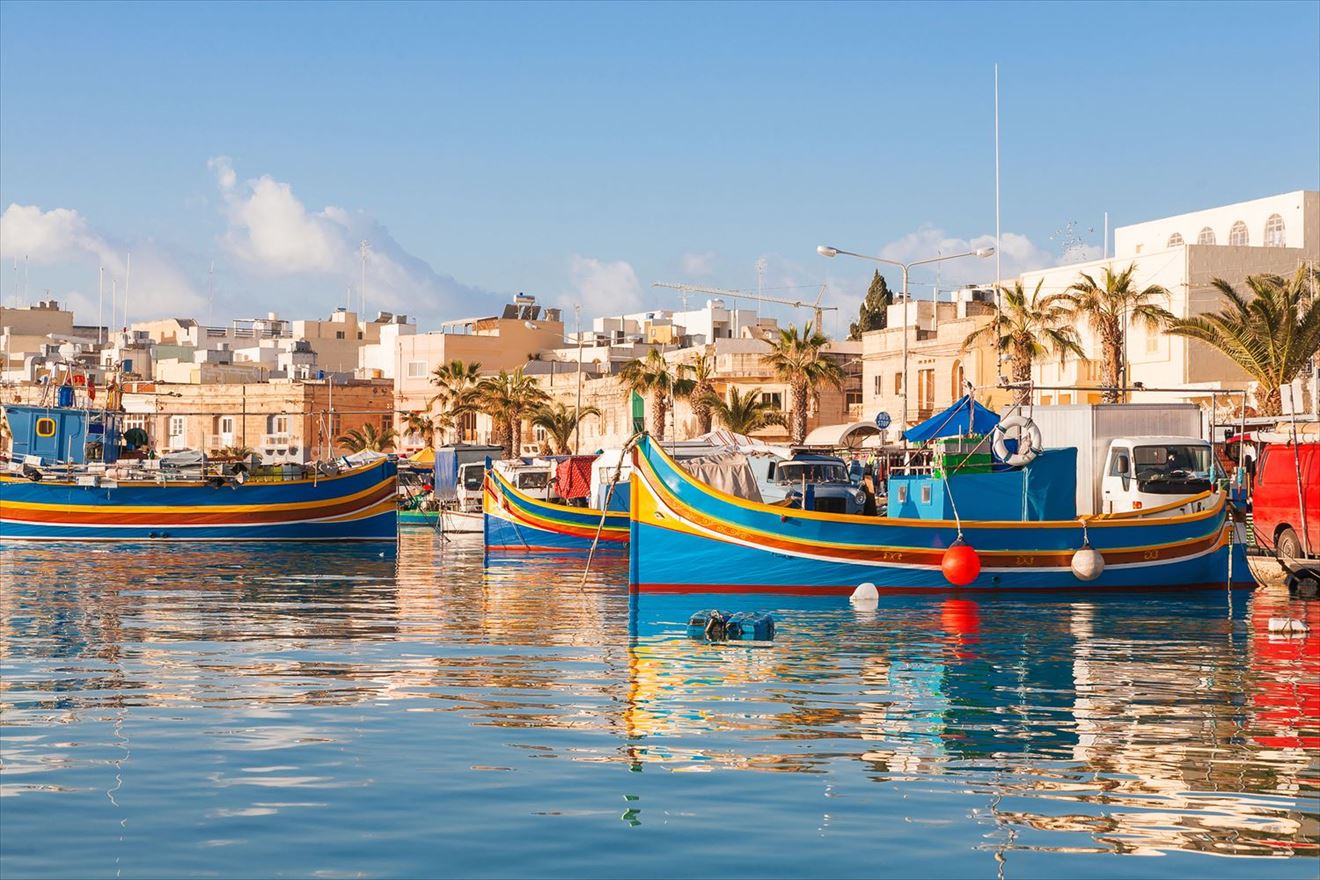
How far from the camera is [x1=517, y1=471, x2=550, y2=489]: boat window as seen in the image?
206 feet

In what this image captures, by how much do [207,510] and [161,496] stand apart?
60.6 inches

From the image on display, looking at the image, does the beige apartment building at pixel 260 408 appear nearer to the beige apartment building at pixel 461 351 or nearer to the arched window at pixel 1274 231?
the beige apartment building at pixel 461 351

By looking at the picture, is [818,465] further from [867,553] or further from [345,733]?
[345,733]

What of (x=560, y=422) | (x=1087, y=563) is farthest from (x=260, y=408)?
(x=1087, y=563)

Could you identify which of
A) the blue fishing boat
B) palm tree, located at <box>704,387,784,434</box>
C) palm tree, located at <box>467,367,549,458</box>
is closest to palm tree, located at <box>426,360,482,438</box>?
palm tree, located at <box>467,367,549,458</box>

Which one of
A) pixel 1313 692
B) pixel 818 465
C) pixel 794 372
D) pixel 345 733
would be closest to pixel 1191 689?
pixel 1313 692

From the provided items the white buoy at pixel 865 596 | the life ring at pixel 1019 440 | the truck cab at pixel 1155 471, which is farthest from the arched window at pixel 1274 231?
the white buoy at pixel 865 596

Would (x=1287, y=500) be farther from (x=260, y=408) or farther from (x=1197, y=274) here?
(x=260, y=408)

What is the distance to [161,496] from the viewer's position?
55344 millimetres

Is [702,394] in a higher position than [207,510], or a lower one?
higher

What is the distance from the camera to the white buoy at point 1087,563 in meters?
29.6

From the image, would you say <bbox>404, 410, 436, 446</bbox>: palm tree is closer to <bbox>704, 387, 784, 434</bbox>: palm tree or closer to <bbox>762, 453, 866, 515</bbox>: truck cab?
<bbox>704, 387, 784, 434</bbox>: palm tree

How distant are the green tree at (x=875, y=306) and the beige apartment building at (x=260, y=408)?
31496 millimetres

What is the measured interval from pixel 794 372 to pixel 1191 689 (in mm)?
52092
